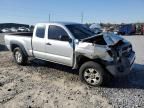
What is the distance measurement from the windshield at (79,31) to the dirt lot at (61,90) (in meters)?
1.38

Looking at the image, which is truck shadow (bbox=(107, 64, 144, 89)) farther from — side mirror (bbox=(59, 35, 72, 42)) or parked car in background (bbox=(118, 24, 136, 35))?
parked car in background (bbox=(118, 24, 136, 35))

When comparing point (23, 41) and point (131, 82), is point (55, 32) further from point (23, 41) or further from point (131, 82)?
point (131, 82)

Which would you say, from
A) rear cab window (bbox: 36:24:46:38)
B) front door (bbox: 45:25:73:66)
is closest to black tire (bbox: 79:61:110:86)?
front door (bbox: 45:25:73:66)

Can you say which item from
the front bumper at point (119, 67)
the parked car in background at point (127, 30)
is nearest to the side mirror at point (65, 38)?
the front bumper at point (119, 67)

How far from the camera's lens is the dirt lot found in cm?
578

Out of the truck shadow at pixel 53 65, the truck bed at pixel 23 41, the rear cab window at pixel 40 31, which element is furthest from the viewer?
the truck bed at pixel 23 41

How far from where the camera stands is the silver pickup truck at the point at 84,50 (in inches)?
269

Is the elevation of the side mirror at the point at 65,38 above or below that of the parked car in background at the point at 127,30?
above

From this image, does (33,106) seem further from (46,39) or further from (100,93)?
(46,39)

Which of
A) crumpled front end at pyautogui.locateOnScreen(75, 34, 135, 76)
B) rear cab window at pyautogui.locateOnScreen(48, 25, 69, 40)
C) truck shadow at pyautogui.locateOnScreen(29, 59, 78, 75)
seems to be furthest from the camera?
truck shadow at pyautogui.locateOnScreen(29, 59, 78, 75)

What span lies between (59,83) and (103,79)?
1.39 m

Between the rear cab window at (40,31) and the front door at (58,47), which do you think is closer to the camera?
the front door at (58,47)

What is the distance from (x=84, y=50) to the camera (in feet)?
23.6

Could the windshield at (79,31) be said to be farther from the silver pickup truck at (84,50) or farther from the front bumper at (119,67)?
Result: the front bumper at (119,67)
